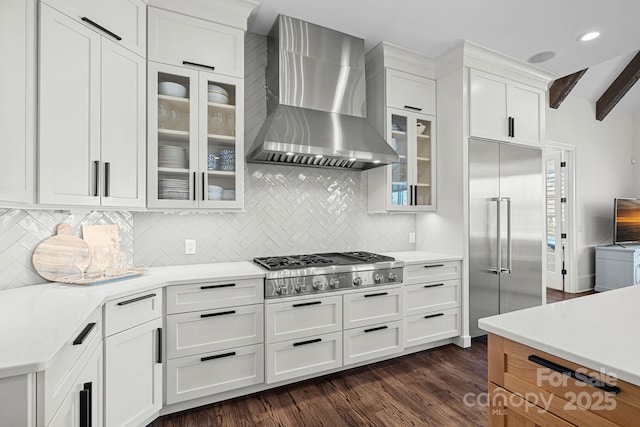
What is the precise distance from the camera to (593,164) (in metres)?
5.48

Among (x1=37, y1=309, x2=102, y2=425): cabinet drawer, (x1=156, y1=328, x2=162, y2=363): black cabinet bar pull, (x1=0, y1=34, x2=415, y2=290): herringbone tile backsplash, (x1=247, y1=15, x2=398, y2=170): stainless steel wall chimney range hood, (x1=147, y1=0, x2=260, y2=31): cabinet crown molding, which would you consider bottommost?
(x1=156, y1=328, x2=162, y2=363): black cabinet bar pull

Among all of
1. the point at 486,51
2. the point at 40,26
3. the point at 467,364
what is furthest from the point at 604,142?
the point at 40,26

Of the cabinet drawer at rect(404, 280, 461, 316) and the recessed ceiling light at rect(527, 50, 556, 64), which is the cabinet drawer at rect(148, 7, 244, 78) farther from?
the recessed ceiling light at rect(527, 50, 556, 64)

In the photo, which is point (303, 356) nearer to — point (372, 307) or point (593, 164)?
point (372, 307)

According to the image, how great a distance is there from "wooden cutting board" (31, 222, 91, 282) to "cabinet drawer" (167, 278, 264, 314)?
57 cm

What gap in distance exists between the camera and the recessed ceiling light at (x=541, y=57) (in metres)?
3.28

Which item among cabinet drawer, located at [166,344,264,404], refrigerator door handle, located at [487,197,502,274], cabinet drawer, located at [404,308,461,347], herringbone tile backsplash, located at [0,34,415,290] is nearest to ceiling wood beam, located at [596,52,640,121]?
refrigerator door handle, located at [487,197,502,274]

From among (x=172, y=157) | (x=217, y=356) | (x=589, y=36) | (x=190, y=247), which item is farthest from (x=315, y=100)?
(x=589, y=36)

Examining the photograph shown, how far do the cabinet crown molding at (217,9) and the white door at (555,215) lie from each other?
195 inches

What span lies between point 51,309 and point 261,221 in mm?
1718

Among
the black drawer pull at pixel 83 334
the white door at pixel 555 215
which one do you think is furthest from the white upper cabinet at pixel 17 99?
the white door at pixel 555 215

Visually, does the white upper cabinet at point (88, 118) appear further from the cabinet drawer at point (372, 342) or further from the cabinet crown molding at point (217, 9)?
the cabinet drawer at point (372, 342)

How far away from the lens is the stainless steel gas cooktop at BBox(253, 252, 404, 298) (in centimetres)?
236

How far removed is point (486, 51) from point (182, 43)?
278 centimetres
